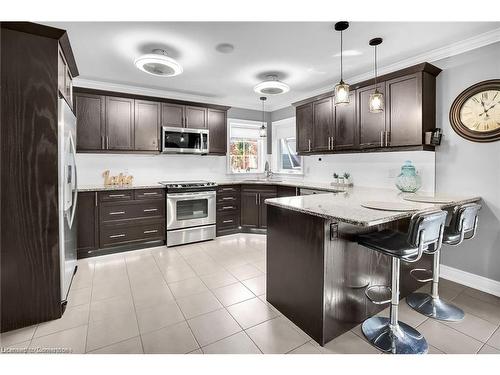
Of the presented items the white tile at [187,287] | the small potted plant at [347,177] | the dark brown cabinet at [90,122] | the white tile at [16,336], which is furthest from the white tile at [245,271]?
the dark brown cabinet at [90,122]

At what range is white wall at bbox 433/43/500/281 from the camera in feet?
8.25

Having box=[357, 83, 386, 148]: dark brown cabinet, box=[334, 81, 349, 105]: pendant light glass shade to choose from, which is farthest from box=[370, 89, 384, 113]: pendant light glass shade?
box=[357, 83, 386, 148]: dark brown cabinet

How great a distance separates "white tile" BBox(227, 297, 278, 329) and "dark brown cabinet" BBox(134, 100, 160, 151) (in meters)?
2.94

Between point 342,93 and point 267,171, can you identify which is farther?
point 267,171

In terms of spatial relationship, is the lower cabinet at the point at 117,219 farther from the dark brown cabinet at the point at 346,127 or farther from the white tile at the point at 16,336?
the dark brown cabinet at the point at 346,127

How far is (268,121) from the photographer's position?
5.73m

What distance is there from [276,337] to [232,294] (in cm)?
75

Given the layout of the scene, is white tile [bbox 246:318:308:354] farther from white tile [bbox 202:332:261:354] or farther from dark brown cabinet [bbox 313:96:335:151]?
dark brown cabinet [bbox 313:96:335:151]

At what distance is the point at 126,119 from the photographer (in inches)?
155

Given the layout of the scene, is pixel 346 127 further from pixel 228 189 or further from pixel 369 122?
pixel 228 189

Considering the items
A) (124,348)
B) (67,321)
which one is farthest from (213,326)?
(67,321)

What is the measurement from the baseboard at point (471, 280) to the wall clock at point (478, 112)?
1.42 m

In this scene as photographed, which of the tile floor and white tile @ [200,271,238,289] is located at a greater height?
white tile @ [200,271,238,289]

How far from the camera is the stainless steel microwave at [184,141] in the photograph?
164 inches
